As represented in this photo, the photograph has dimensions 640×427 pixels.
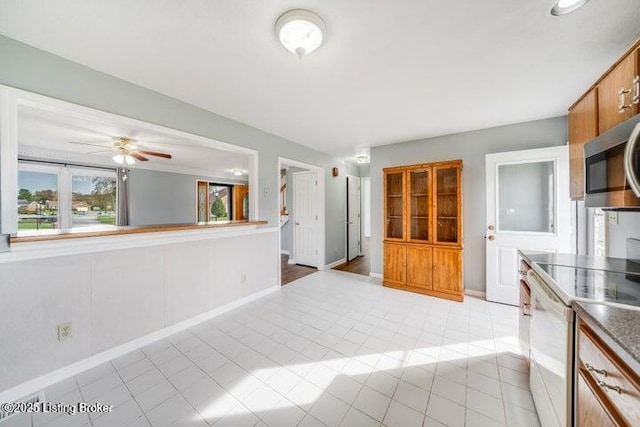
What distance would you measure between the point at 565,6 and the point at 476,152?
2263 mm

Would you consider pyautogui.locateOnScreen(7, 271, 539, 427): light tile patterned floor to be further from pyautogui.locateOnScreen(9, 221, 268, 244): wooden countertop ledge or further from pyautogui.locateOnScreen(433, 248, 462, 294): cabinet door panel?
pyautogui.locateOnScreen(9, 221, 268, 244): wooden countertop ledge

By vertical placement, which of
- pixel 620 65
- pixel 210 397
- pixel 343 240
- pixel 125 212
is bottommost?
pixel 210 397

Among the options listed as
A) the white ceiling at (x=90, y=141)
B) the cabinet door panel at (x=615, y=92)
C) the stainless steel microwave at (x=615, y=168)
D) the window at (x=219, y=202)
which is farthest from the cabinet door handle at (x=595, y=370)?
the window at (x=219, y=202)

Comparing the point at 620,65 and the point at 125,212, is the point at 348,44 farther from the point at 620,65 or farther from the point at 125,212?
the point at 125,212

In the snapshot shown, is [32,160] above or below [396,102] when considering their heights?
below

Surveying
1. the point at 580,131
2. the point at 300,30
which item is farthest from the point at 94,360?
the point at 580,131

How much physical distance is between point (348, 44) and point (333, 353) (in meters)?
2.46

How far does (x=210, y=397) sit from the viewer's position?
162cm

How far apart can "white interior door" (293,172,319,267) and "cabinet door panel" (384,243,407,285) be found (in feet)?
5.34

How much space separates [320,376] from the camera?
5.94ft

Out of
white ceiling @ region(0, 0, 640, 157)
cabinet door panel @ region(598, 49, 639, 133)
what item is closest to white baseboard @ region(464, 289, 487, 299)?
white ceiling @ region(0, 0, 640, 157)

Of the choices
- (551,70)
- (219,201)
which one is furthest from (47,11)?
(219,201)

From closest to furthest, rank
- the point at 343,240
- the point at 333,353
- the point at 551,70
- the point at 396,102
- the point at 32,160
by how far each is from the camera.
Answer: the point at 551,70, the point at 333,353, the point at 396,102, the point at 32,160, the point at 343,240

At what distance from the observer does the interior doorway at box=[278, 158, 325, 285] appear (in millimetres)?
4840
